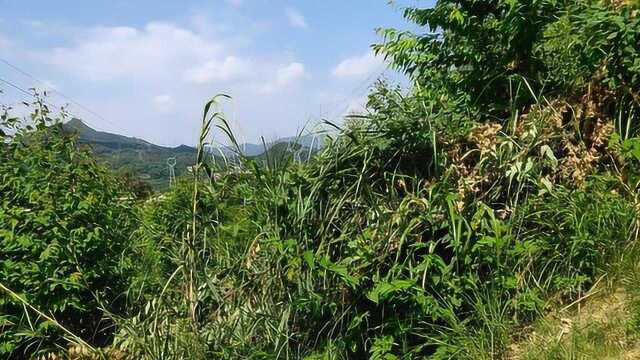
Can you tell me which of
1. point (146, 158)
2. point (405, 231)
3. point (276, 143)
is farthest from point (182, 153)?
point (405, 231)

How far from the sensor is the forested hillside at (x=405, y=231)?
13.4ft

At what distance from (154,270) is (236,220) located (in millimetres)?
950

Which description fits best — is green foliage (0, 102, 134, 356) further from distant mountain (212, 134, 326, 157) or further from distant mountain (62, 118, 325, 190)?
distant mountain (212, 134, 326, 157)

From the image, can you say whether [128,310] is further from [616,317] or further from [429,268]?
[616,317]

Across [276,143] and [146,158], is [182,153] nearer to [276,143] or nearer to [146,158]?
[146,158]

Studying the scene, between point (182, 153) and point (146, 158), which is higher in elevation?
point (182, 153)

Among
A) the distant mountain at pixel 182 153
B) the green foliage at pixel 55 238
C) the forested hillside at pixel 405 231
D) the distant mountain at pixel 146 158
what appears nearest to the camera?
the forested hillside at pixel 405 231

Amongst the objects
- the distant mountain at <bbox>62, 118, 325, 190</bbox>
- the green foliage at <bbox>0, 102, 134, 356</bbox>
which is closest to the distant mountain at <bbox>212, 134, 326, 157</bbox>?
the distant mountain at <bbox>62, 118, 325, 190</bbox>

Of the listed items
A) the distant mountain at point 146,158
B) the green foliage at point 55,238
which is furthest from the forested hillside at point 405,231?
the distant mountain at point 146,158

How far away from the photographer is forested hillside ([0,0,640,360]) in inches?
161

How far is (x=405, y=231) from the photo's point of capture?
14.1ft

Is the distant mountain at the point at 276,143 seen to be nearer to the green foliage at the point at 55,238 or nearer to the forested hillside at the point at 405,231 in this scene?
the forested hillside at the point at 405,231

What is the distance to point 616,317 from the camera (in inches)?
146

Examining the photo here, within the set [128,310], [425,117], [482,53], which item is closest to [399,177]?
[425,117]
